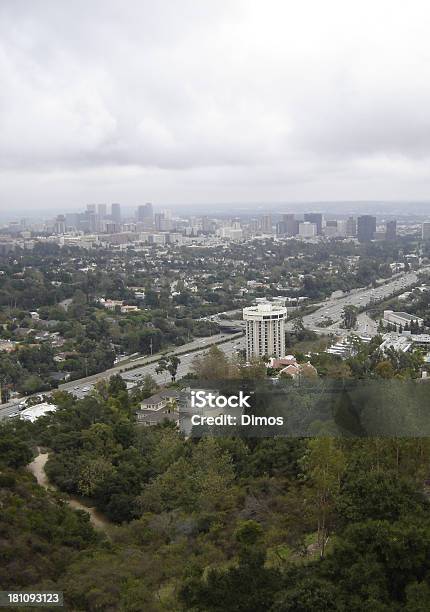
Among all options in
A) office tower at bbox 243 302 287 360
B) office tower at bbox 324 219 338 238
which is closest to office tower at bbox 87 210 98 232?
office tower at bbox 324 219 338 238

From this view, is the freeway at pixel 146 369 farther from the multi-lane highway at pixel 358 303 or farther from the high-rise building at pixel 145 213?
the high-rise building at pixel 145 213

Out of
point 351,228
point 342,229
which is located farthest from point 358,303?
point 342,229

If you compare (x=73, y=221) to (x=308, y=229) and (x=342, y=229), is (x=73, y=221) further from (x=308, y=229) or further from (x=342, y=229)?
(x=342, y=229)

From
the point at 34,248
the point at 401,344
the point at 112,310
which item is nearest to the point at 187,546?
the point at 401,344

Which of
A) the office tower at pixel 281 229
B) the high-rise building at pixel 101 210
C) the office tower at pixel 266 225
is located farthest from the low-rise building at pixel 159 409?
the high-rise building at pixel 101 210

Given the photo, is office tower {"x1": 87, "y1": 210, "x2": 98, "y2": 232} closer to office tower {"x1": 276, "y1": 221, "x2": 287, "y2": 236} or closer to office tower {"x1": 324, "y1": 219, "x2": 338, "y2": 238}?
office tower {"x1": 276, "y1": 221, "x2": 287, "y2": 236}
